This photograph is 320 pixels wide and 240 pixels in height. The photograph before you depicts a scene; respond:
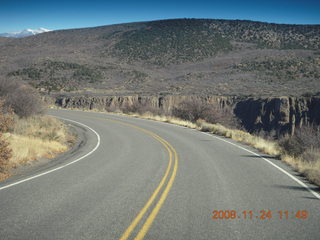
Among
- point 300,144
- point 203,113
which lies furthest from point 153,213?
point 203,113

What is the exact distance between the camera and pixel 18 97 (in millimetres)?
18812

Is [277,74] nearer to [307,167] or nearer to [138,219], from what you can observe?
[307,167]

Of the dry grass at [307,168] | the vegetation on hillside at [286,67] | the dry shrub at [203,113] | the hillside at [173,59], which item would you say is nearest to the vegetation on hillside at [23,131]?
the dry grass at [307,168]

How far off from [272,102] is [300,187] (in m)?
30.8

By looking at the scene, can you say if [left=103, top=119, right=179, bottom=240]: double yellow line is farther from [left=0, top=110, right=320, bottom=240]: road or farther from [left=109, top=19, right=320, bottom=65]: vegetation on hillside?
[left=109, top=19, right=320, bottom=65]: vegetation on hillside

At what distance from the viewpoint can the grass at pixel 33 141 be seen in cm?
1055

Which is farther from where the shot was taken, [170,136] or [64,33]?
[64,33]

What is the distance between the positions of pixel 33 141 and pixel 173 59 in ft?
239

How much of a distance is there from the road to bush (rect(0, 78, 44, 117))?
961cm

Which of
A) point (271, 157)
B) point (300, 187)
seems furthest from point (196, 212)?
point (271, 157)

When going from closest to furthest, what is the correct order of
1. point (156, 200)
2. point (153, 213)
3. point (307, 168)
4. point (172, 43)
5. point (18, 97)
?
point (153, 213), point (156, 200), point (307, 168), point (18, 97), point (172, 43)

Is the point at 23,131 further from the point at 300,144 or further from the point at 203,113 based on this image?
the point at 203,113

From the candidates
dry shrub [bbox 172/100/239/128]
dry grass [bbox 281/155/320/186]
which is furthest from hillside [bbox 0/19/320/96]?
dry grass [bbox 281/155/320/186]

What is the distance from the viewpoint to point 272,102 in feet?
120
